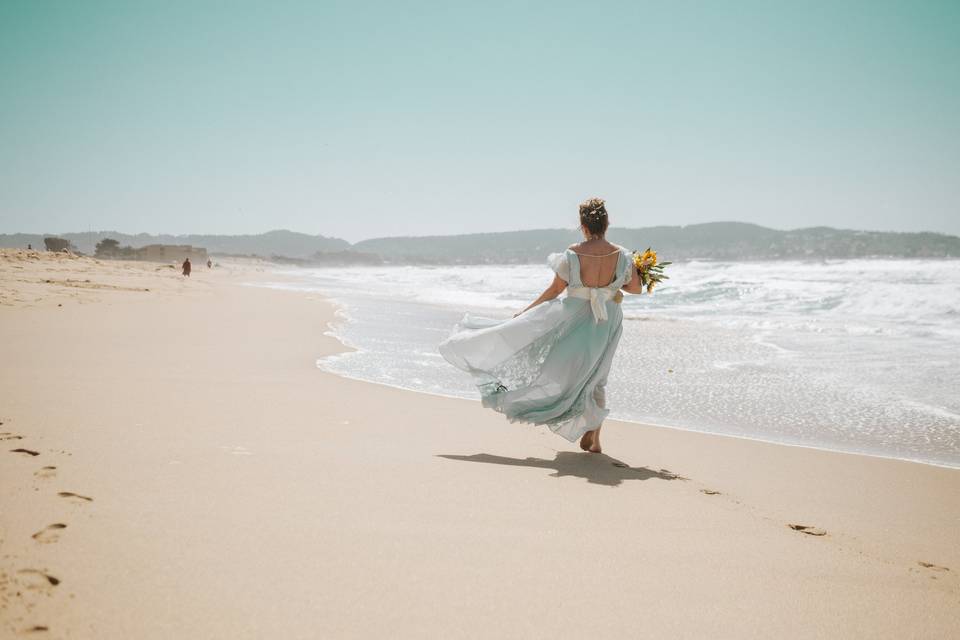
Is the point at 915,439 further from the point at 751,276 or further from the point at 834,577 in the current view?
the point at 751,276

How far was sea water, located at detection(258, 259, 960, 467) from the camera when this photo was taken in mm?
5340

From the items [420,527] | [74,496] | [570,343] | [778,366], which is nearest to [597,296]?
[570,343]

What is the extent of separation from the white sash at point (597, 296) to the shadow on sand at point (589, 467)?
1.04 m

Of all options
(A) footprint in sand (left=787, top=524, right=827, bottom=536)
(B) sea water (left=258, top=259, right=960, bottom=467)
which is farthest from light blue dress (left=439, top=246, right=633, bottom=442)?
(A) footprint in sand (left=787, top=524, right=827, bottom=536)

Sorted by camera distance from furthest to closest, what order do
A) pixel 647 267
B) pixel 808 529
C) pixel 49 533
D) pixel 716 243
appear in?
pixel 716 243
pixel 647 267
pixel 808 529
pixel 49 533

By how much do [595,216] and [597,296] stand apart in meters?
0.59

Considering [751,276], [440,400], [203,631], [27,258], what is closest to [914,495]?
[440,400]

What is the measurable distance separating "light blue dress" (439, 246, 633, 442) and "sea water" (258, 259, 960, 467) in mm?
1290

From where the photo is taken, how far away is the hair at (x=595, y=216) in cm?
450

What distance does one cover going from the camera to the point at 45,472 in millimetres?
2564

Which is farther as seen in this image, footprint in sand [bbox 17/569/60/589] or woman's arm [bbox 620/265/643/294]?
woman's arm [bbox 620/265/643/294]

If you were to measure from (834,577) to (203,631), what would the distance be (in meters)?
2.26

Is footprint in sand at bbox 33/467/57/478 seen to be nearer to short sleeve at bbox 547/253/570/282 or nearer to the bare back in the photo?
short sleeve at bbox 547/253/570/282

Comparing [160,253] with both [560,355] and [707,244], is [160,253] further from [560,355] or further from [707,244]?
[560,355]
